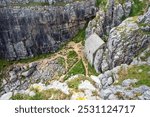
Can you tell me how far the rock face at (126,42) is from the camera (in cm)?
6291

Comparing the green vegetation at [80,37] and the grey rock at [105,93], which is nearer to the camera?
the grey rock at [105,93]

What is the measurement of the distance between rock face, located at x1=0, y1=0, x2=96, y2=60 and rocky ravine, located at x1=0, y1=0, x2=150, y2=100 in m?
3.16

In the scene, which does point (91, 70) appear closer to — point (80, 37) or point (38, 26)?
point (80, 37)

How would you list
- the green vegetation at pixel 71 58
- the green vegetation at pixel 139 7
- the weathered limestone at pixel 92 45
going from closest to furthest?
the weathered limestone at pixel 92 45 → the green vegetation at pixel 139 7 → the green vegetation at pixel 71 58

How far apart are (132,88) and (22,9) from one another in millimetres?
46829

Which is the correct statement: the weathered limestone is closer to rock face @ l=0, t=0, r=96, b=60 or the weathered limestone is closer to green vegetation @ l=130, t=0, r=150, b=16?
rock face @ l=0, t=0, r=96, b=60

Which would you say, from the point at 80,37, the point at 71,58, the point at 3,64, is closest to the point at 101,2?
the point at 80,37

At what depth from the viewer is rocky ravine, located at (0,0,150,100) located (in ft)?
120

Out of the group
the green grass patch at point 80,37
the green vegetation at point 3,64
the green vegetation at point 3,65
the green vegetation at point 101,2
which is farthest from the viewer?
the green grass patch at point 80,37

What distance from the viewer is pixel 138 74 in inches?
1594

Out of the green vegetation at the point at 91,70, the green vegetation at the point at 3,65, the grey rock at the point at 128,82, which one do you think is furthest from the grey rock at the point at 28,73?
the grey rock at the point at 128,82

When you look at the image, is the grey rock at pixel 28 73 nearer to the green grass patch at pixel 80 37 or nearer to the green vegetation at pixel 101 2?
the green grass patch at pixel 80 37

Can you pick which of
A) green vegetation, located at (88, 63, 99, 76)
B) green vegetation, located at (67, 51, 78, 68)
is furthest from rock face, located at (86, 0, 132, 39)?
green vegetation, located at (88, 63, 99, 76)

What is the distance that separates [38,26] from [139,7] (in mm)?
21428
